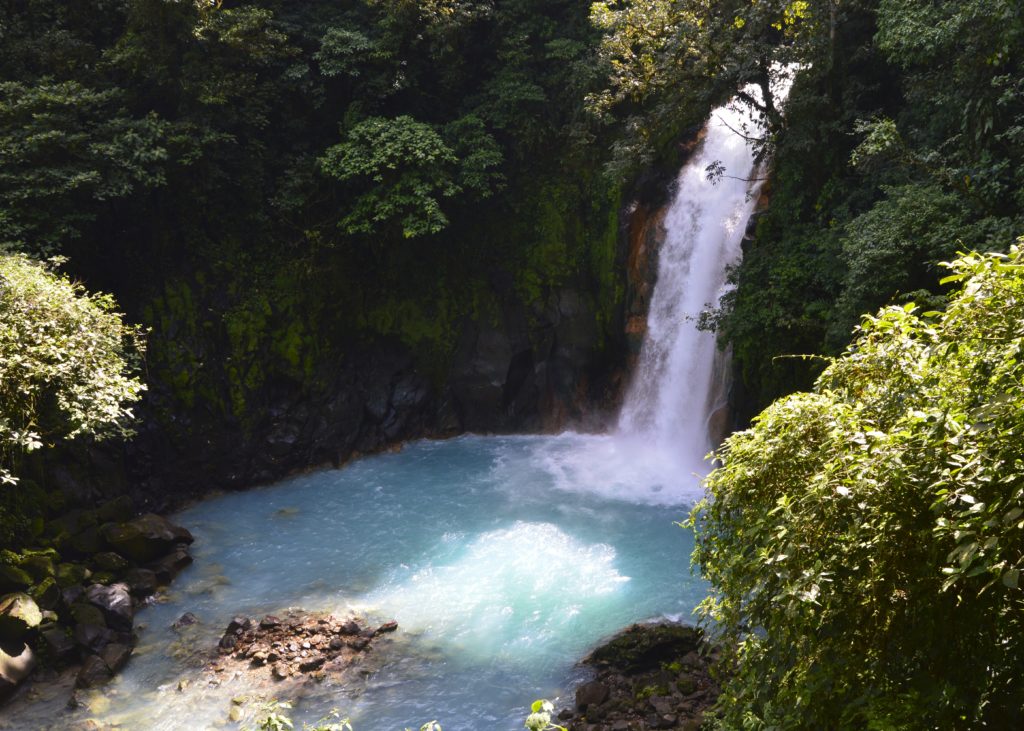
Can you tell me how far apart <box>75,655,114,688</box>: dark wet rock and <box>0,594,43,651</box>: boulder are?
35.0 inches

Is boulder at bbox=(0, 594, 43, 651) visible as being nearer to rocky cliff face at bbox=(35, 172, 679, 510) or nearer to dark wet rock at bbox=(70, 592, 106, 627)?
dark wet rock at bbox=(70, 592, 106, 627)

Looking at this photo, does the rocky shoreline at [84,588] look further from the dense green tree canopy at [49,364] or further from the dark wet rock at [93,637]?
the dense green tree canopy at [49,364]

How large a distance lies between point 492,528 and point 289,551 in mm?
3560

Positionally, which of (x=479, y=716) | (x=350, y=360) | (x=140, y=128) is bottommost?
(x=479, y=716)

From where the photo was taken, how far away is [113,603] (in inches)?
407

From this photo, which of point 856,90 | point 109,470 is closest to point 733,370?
point 856,90

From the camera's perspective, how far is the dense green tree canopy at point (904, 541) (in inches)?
121

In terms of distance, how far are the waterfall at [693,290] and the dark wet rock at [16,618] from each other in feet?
37.0

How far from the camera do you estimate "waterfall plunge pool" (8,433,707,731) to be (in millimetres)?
8898

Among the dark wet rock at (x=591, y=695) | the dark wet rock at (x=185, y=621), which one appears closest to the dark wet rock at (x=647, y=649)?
the dark wet rock at (x=591, y=695)

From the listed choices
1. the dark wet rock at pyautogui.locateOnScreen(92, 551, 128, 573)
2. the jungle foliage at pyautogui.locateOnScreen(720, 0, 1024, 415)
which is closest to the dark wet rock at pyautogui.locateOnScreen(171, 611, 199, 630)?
the dark wet rock at pyautogui.locateOnScreen(92, 551, 128, 573)

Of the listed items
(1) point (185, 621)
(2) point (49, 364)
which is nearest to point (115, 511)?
(1) point (185, 621)

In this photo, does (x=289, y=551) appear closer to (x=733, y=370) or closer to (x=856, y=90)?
(x=733, y=370)

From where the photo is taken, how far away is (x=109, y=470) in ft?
43.9
